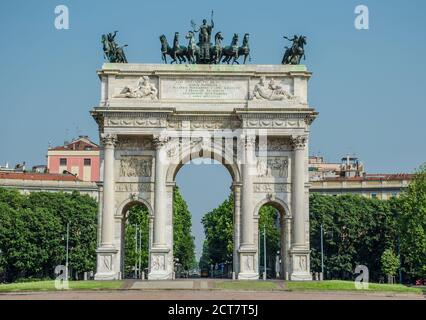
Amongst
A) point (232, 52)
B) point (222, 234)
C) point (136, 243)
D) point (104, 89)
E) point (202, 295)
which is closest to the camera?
point (202, 295)

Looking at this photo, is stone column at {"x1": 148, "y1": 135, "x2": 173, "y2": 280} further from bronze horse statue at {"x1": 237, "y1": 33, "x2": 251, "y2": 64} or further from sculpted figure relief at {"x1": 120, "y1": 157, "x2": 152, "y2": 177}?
bronze horse statue at {"x1": 237, "y1": 33, "x2": 251, "y2": 64}

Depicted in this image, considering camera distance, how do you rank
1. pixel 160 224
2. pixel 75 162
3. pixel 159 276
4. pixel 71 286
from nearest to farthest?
pixel 71 286, pixel 159 276, pixel 160 224, pixel 75 162

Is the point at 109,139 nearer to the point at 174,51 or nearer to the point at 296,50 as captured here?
the point at 174,51

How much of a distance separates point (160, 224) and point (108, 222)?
3.44 metres

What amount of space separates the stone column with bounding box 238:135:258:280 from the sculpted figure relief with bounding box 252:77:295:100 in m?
2.89

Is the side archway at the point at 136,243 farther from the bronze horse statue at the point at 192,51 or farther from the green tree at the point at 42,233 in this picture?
the bronze horse statue at the point at 192,51

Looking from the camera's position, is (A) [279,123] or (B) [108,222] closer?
(B) [108,222]

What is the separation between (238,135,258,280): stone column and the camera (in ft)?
181

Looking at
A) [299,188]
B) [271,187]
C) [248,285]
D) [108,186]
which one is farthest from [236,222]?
[108,186]

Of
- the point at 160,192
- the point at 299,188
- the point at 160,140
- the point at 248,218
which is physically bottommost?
the point at 248,218

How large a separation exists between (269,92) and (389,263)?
32152mm

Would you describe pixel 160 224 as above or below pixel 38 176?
below

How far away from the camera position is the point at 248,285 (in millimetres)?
49625
